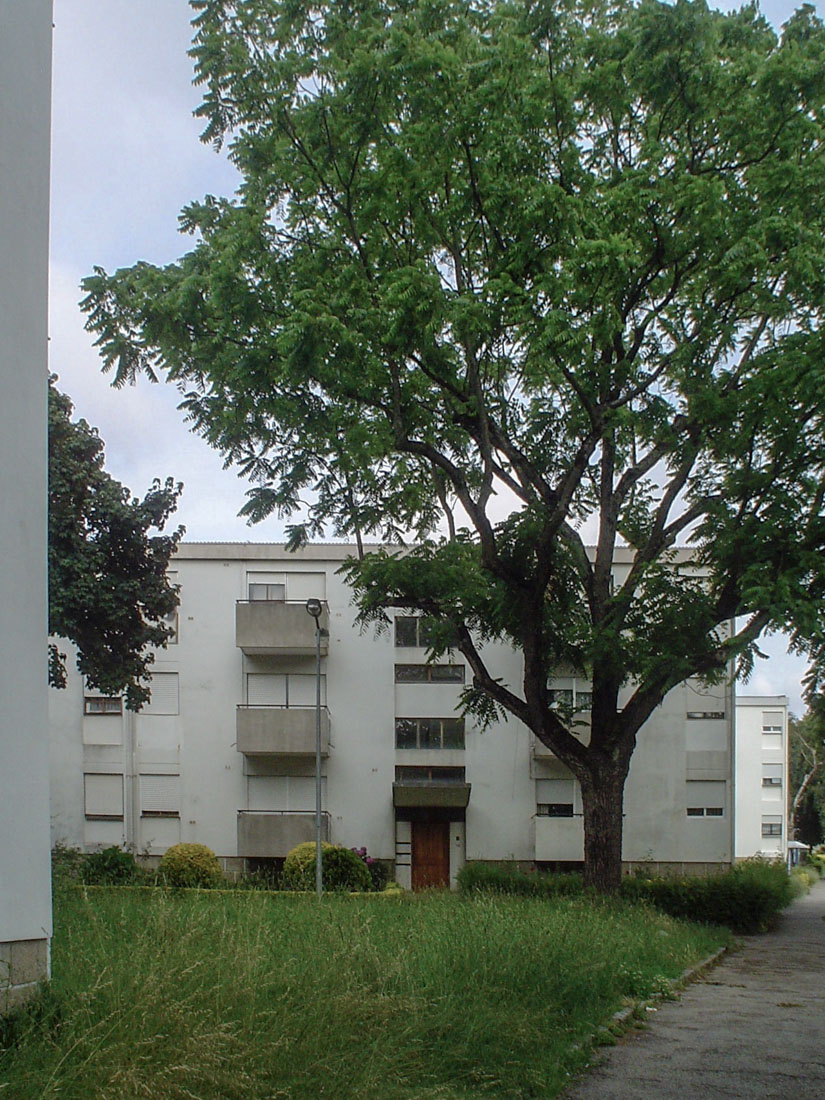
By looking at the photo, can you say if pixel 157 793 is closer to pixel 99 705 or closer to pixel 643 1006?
pixel 99 705

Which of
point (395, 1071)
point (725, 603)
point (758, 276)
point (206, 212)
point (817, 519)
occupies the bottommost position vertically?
point (395, 1071)

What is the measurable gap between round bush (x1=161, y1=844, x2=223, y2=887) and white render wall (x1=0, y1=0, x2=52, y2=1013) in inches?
1010

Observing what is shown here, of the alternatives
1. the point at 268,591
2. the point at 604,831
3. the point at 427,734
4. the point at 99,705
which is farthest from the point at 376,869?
the point at 604,831

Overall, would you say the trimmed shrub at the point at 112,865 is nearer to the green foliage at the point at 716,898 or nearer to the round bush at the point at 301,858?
the round bush at the point at 301,858

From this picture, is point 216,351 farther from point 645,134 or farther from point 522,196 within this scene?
point 645,134

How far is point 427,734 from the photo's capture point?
40500 mm

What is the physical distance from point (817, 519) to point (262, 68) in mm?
10332

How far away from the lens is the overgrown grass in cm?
547

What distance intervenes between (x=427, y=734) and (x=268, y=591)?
7.13 meters

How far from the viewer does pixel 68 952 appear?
Result: 7797 millimetres

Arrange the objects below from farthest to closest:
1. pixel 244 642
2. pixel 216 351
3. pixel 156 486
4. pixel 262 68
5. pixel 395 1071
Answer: pixel 244 642 → pixel 156 486 → pixel 216 351 → pixel 262 68 → pixel 395 1071

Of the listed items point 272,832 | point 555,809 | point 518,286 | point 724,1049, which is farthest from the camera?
point 555,809

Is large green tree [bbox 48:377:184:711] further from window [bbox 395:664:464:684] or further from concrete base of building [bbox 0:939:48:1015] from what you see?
concrete base of building [bbox 0:939:48:1015]

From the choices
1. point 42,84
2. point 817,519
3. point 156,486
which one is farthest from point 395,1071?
point 156,486
